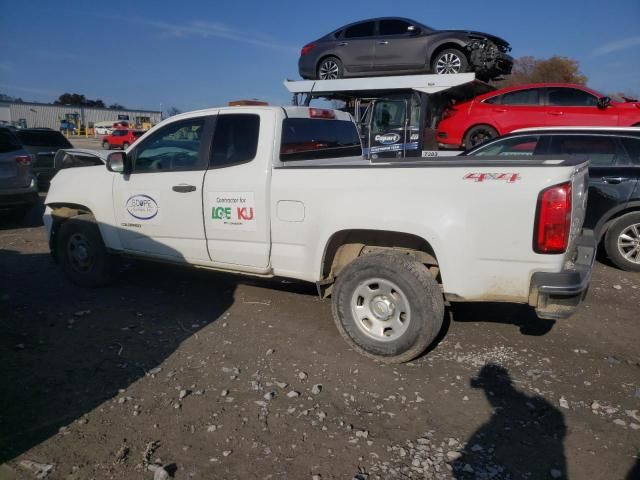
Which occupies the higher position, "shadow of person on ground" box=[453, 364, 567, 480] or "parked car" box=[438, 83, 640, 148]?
"parked car" box=[438, 83, 640, 148]

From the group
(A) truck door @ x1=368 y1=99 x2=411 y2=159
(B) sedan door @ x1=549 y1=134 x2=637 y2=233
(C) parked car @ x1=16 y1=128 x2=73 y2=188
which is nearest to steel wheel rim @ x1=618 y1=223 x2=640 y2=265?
(B) sedan door @ x1=549 y1=134 x2=637 y2=233

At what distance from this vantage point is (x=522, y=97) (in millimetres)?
9953

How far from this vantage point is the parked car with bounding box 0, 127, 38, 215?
8.64 m

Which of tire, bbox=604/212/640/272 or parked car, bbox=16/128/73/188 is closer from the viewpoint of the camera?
tire, bbox=604/212/640/272

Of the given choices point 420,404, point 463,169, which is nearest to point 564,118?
point 463,169

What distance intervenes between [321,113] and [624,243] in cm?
405

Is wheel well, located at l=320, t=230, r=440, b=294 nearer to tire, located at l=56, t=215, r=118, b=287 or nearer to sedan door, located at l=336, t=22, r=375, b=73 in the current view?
tire, located at l=56, t=215, r=118, b=287

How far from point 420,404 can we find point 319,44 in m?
10.4

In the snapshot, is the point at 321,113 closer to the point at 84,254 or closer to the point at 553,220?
the point at 553,220

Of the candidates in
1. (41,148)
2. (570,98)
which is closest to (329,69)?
(570,98)

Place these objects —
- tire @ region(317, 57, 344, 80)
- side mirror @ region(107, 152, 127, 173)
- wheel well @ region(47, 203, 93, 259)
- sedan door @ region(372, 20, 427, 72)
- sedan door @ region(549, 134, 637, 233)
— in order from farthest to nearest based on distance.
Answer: tire @ region(317, 57, 344, 80) → sedan door @ region(372, 20, 427, 72) → sedan door @ region(549, 134, 637, 233) → wheel well @ region(47, 203, 93, 259) → side mirror @ region(107, 152, 127, 173)

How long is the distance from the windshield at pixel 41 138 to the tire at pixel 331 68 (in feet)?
22.7

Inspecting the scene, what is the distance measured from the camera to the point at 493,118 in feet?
32.9

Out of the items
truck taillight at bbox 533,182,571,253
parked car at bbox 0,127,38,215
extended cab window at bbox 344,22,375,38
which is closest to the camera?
truck taillight at bbox 533,182,571,253
